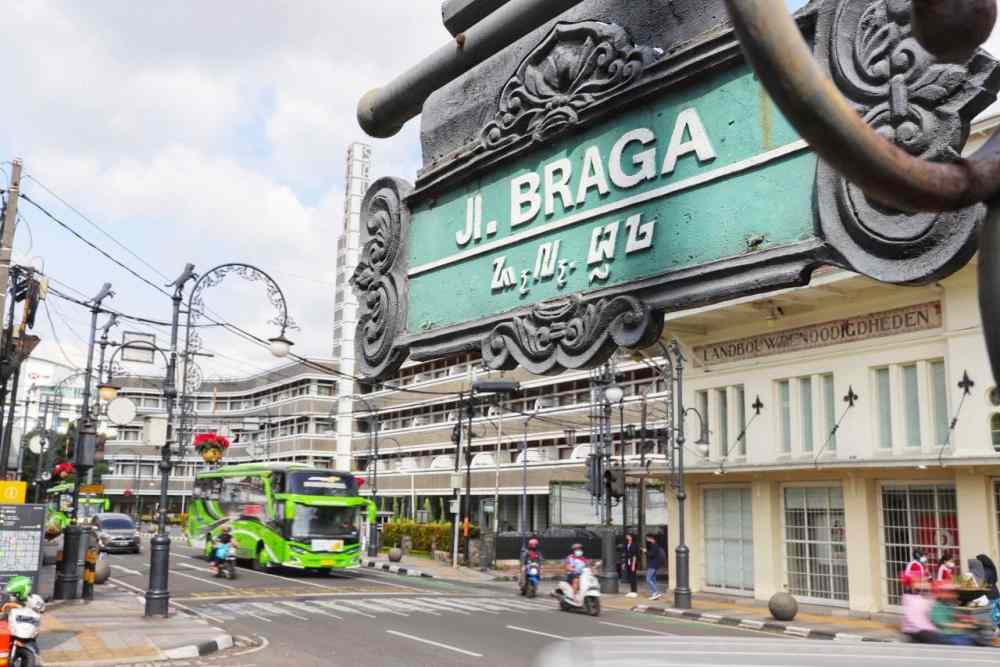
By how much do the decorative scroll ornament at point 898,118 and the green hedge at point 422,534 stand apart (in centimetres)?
3632

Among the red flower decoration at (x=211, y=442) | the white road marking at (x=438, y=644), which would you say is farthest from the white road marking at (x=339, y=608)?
the red flower decoration at (x=211, y=442)

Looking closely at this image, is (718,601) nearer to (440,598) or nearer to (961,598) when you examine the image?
(440,598)

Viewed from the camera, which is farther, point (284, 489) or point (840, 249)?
point (284, 489)

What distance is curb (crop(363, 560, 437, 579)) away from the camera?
3212cm

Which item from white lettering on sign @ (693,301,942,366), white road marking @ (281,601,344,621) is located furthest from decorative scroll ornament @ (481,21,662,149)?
white lettering on sign @ (693,301,942,366)

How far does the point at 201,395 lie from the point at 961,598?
81331 millimetres

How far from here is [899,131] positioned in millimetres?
1516

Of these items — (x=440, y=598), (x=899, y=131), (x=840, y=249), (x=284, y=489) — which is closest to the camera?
(x=899, y=131)

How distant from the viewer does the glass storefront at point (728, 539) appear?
961 inches

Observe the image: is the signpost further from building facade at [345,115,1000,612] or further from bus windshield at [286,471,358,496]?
bus windshield at [286,471,358,496]

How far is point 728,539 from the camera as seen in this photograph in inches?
985

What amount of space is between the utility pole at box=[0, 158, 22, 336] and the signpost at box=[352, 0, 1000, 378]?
43.1 ft

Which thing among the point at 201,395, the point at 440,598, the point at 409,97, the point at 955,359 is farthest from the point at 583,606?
the point at 201,395

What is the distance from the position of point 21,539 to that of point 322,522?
1166cm
